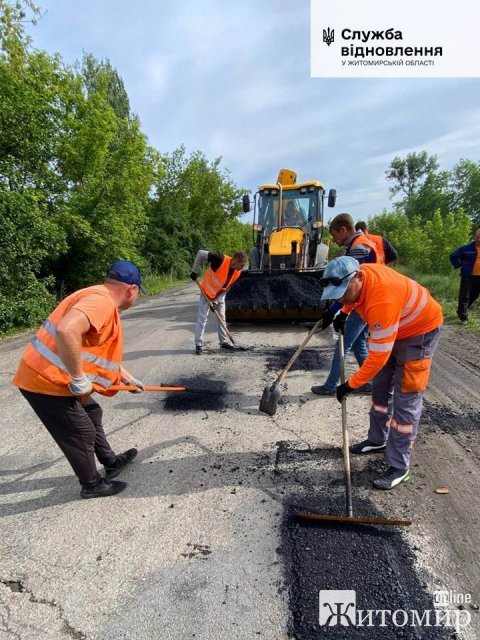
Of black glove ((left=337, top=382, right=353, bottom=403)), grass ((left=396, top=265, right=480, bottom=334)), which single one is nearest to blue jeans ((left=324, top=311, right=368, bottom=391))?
black glove ((left=337, top=382, right=353, bottom=403))

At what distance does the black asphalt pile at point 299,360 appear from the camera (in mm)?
4902

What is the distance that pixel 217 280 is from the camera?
5.67 meters

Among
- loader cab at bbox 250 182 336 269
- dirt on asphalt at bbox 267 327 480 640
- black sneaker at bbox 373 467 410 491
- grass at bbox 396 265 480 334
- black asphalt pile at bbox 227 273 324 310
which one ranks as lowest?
dirt on asphalt at bbox 267 327 480 640

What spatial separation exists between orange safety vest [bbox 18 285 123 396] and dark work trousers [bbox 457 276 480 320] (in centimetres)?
681

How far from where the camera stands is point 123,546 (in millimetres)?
2062

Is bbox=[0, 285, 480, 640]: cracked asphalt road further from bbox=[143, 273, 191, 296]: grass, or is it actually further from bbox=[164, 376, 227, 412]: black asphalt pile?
bbox=[143, 273, 191, 296]: grass

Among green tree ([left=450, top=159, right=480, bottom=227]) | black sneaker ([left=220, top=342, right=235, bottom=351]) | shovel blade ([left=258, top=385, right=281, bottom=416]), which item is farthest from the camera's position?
green tree ([left=450, top=159, right=480, bottom=227])

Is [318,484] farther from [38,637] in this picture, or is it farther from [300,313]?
[300,313]

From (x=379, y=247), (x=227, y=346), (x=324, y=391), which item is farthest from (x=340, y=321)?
(x=227, y=346)

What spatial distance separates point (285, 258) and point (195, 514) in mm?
6028

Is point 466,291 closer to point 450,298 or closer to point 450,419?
point 450,298

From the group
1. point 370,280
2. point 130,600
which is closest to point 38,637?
point 130,600

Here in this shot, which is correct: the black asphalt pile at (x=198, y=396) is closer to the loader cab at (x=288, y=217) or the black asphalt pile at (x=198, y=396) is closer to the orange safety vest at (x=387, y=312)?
the orange safety vest at (x=387, y=312)

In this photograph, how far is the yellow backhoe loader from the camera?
263 inches
